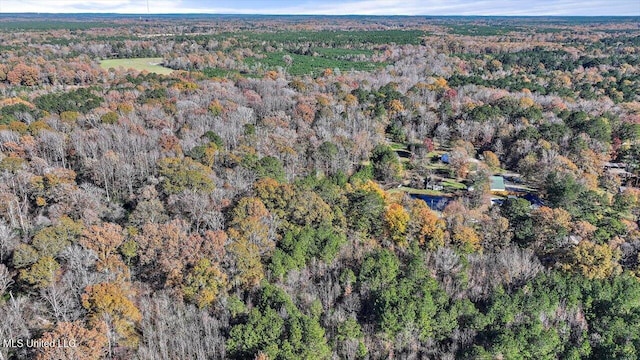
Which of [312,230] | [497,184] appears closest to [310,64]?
Result: [497,184]

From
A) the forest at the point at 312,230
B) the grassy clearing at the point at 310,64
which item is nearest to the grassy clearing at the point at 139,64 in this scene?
the grassy clearing at the point at 310,64

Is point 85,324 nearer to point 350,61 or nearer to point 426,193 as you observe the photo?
point 426,193

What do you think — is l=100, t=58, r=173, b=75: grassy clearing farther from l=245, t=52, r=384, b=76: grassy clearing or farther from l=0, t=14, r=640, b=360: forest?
l=0, t=14, r=640, b=360: forest

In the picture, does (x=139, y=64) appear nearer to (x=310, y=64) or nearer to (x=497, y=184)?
(x=310, y=64)

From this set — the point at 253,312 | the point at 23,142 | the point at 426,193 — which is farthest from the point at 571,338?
the point at 23,142

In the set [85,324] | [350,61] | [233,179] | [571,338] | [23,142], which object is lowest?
[571,338]

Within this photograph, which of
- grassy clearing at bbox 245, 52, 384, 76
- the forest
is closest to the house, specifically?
the forest
